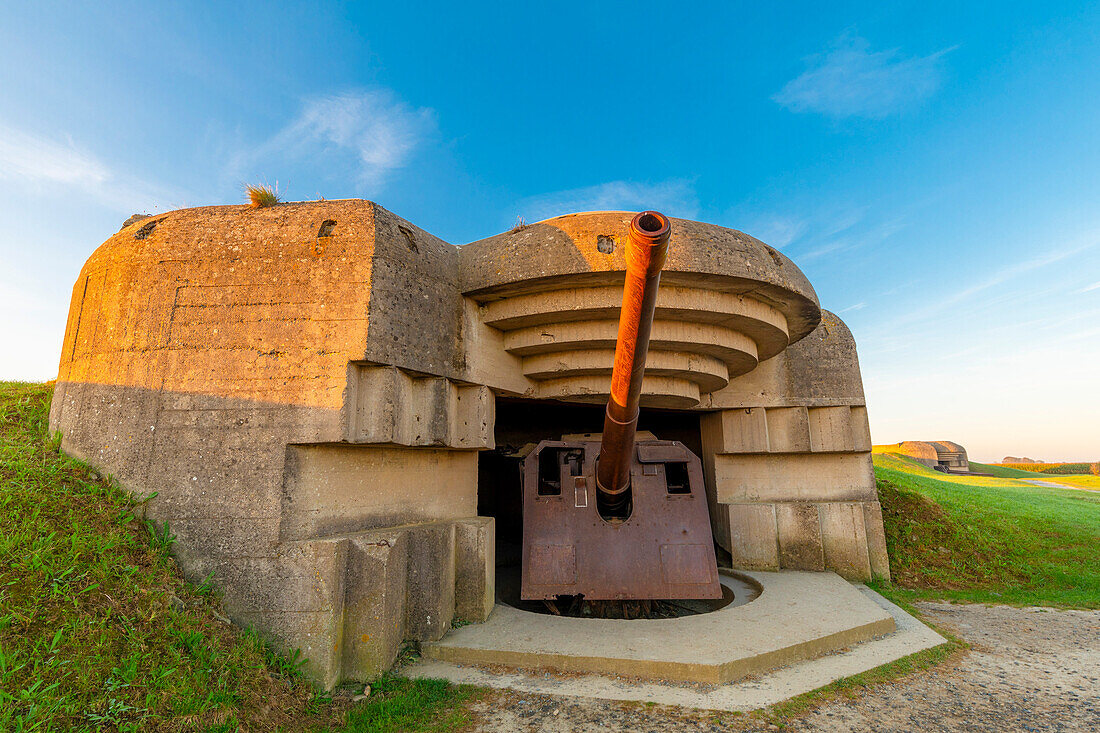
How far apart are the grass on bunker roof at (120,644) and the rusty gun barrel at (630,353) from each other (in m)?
2.30

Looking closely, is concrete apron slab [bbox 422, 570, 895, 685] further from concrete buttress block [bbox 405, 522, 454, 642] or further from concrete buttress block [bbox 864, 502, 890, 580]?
concrete buttress block [bbox 864, 502, 890, 580]

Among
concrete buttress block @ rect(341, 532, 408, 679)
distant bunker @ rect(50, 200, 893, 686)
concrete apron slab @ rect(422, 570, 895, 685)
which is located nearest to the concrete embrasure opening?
concrete apron slab @ rect(422, 570, 895, 685)

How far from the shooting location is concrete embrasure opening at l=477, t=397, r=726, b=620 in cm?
683

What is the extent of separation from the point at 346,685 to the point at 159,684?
1.26 meters

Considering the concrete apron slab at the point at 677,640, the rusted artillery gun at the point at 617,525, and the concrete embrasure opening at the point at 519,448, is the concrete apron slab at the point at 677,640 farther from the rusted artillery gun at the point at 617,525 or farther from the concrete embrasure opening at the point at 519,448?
the concrete embrasure opening at the point at 519,448

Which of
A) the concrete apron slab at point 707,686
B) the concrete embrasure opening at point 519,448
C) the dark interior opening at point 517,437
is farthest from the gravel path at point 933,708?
the dark interior opening at point 517,437

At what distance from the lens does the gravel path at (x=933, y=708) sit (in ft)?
→ 10.4

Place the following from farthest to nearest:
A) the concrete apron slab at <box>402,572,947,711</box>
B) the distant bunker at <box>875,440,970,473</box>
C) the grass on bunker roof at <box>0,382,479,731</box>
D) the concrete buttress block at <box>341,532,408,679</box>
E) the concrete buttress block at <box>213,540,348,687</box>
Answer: the distant bunker at <box>875,440,970,473</box> → the concrete buttress block at <box>341,532,408,679</box> → the concrete buttress block at <box>213,540,348,687</box> → the concrete apron slab at <box>402,572,947,711</box> → the grass on bunker roof at <box>0,382,479,731</box>

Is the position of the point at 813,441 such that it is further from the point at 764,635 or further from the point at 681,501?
the point at 764,635

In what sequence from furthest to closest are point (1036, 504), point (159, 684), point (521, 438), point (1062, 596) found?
point (1036, 504)
point (521, 438)
point (1062, 596)
point (159, 684)

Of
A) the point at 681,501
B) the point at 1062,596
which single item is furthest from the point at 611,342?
the point at 1062,596

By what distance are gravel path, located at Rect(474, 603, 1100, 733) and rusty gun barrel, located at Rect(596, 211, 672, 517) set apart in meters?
2.09

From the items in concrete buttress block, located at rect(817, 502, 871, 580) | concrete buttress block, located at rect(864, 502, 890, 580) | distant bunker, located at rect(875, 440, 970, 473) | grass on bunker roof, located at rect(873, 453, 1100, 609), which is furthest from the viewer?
distant bunker, located at rect(875, 440, 970, 473)

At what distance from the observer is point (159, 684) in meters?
2.95
